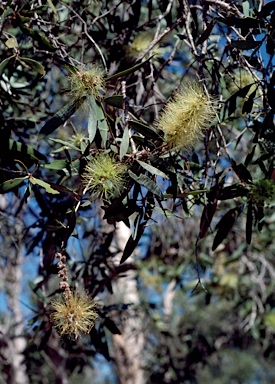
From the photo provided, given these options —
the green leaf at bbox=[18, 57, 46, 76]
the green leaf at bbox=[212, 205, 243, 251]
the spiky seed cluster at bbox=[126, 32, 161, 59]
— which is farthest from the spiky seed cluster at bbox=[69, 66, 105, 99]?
the spiky seed cluster at bbox=[126, 32, 161, 59]

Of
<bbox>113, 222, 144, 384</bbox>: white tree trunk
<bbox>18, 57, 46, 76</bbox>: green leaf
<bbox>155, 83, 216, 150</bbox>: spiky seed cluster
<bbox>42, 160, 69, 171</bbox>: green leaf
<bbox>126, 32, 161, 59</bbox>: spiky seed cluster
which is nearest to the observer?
<bbox>155, 83, 216, 150</bbox>: spiky seed cluster

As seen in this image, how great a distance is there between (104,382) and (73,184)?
27.5 ft

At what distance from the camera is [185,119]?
4.17 ft

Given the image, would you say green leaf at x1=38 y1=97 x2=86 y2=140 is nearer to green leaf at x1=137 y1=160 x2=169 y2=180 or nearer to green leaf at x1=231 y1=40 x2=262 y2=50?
green leaf at x1=137 y1=160 x2=169 y2=180

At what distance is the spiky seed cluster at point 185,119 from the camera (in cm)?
127

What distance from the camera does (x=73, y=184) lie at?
2.64 metres

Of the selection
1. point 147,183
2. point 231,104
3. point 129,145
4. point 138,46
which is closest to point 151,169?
point 147,183

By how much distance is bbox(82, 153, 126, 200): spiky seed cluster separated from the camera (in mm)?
1273

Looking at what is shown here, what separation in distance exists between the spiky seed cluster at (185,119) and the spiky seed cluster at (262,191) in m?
0.30

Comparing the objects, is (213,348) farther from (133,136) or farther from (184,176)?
(133,136)

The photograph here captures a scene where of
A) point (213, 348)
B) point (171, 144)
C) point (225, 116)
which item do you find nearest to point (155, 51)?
point (225, 116)

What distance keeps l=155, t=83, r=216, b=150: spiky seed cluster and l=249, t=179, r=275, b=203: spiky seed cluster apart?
0.98 feet

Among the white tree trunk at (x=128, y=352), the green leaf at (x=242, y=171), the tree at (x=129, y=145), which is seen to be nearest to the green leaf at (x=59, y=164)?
the tree at (x=129, y=145)

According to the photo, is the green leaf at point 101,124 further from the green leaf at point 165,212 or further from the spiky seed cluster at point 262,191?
the spiky seed cluster at point 262,191
